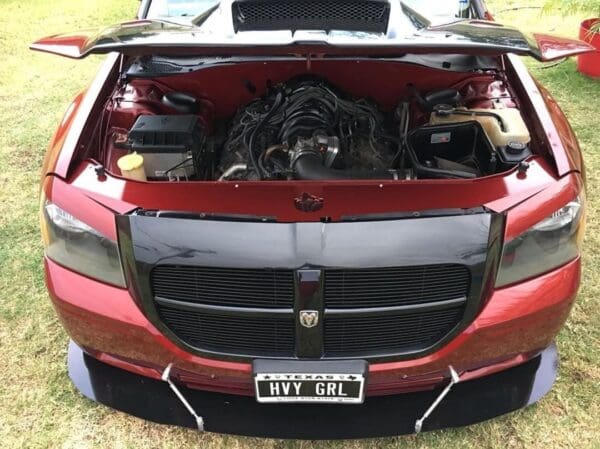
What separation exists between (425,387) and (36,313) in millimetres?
1821

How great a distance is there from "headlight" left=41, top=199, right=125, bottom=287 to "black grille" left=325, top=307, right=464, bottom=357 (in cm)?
66

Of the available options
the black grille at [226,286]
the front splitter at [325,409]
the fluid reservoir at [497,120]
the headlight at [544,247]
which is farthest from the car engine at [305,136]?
the front splitter at [325,409]

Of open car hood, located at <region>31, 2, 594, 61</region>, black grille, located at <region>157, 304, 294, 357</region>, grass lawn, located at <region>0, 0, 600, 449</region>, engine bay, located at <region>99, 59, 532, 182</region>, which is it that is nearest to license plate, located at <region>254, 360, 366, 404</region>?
black grille, located at <region>157, 304, 294, 357</region>

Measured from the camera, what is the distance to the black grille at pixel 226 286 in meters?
1.67

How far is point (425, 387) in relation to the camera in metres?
1.98

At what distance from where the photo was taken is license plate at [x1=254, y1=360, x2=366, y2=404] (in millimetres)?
1777

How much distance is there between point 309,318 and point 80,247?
74 cm

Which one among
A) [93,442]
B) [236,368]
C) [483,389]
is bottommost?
[93,442]

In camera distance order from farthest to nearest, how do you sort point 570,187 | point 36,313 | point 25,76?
point 25,76
point 36,313
point 570,187

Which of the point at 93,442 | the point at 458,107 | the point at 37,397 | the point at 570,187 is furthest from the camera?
the point at 458,107

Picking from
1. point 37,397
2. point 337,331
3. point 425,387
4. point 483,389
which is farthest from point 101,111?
point 483,389

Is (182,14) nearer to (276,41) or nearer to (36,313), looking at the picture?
(276,41)

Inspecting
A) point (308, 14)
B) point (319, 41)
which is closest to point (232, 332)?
point (319, 41)

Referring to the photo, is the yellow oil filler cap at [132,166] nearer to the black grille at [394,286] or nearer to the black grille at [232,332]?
the black grille at [232,332]
